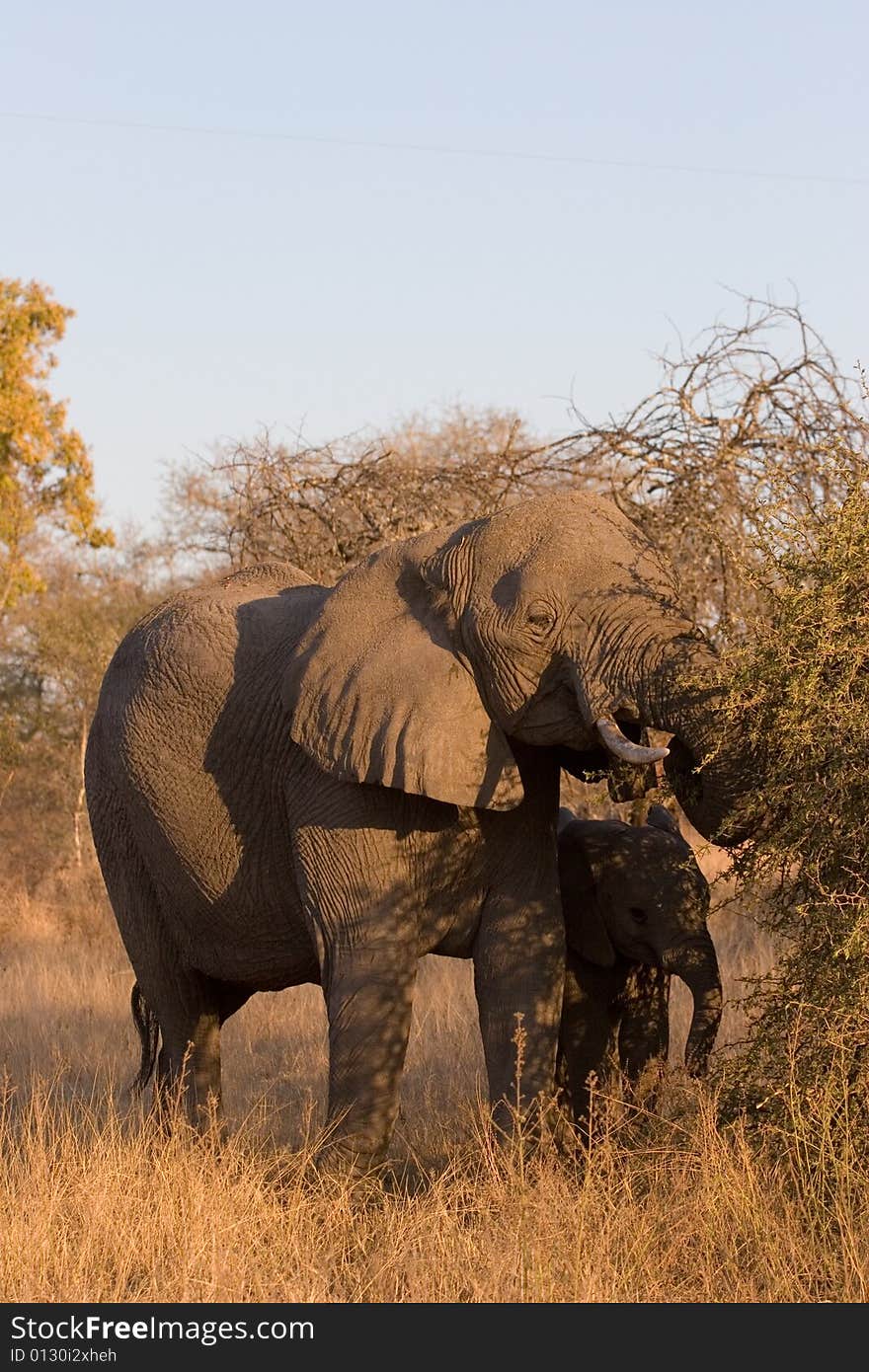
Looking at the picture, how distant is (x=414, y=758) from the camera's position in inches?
243

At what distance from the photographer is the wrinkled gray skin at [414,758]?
19.9ft

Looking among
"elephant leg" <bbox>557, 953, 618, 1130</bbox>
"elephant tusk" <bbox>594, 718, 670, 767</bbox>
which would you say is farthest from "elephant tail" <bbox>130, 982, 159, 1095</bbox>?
"elephant tusk" <bbox>594, 718, 670, 767</bbox>

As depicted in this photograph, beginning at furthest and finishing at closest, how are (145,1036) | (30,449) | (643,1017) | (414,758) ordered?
1. (30,449)
2. (145,1036)
3. (643,1017)
4. (414,758)

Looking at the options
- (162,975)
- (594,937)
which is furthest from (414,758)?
(162,975)

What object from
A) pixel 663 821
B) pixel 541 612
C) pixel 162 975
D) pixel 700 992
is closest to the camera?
pixel 541 612

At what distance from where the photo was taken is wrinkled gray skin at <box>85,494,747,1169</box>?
605 centimetres

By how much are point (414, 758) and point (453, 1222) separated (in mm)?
1483

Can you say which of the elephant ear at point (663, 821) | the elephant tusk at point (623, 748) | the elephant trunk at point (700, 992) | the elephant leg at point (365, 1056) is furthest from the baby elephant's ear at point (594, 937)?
the elephant tusk at point (623, 748)

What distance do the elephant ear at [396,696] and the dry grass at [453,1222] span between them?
47.9 inches

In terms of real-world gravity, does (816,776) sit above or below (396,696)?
below

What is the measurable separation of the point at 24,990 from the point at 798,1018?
23.4 ft

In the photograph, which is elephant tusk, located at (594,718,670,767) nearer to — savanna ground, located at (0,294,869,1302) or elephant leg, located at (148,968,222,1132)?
savanna ground, located at (0,294,869,1302)

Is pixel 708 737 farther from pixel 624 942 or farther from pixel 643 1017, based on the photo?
pixel 643 1017

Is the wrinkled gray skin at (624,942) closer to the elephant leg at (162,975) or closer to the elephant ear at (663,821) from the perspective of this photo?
the elephant ear at (663,821)
